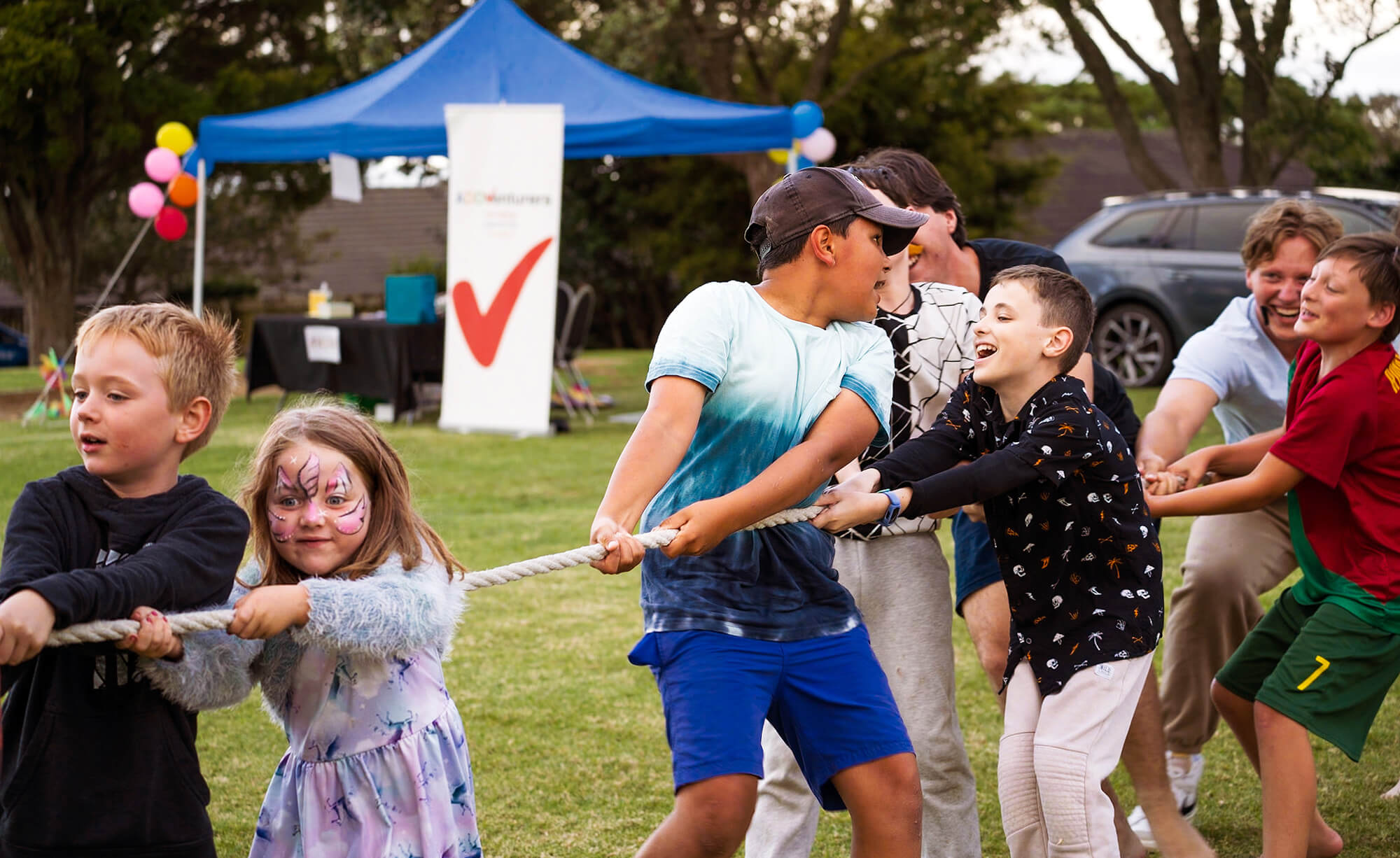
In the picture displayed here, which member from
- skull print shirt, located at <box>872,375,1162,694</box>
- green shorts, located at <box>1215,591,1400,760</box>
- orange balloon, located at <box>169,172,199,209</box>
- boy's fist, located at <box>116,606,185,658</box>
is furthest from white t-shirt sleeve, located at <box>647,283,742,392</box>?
orange balloon, located at <box>169,172,199,209</box>

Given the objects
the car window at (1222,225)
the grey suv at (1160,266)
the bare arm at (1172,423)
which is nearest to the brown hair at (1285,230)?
the bare arm at (1172,423)

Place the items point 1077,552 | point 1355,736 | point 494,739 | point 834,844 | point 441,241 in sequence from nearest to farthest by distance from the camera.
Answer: point 1077,552 < point 1355,736 < point 834,844 < point 494,739 < point 441,241

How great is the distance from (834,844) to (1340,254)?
1892 mm

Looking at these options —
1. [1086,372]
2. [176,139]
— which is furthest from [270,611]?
[176,139]

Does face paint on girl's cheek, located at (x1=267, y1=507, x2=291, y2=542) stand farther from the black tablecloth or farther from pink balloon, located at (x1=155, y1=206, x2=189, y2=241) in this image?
pink balloon, located at (x1=155, y1=206, x2=189, y2=241)

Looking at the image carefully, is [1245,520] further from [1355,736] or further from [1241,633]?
[1355,736]

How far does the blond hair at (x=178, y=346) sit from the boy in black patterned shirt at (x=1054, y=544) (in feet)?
3.79

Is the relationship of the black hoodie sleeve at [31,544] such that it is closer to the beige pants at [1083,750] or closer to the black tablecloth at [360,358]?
the beige pants at [1083,750]

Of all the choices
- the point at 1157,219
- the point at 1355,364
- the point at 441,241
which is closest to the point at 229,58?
the point at 441,241

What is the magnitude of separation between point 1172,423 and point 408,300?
9.62m

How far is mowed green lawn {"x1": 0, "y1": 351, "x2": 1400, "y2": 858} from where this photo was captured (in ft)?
11.5

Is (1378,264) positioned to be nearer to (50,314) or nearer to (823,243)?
(823,243)

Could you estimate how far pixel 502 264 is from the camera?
37.4 ft

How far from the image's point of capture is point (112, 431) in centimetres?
204
